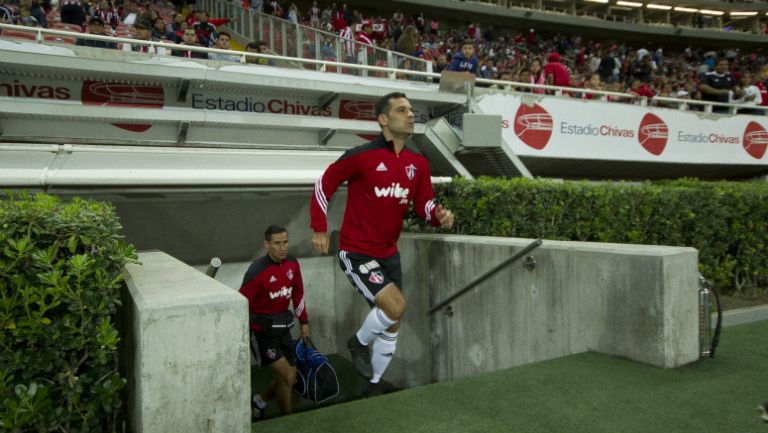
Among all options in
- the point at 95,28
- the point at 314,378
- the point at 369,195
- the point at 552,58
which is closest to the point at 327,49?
the point at 95,28

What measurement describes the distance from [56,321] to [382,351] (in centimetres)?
278

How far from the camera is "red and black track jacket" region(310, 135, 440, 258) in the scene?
436 cm

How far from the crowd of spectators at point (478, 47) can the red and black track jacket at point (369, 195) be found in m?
4.23

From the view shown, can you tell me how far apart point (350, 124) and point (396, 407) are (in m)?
5.39

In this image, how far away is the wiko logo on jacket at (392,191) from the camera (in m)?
4.37

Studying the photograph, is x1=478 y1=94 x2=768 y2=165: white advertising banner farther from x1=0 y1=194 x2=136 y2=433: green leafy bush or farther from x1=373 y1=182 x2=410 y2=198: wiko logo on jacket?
x1=0 y1=194 x2=136 y2=433: green leafy bush

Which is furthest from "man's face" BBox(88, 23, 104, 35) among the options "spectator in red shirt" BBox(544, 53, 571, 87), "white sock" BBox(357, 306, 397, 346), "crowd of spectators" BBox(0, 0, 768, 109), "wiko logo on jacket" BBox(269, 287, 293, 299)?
"spectator in red shirt" BBox(544, 53, 571, 87)

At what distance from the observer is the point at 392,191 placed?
173 inches

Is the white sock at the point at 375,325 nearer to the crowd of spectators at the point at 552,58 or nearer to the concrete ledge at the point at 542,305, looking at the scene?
the concrete ledge at the point at 542,305

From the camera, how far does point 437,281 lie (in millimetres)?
5703

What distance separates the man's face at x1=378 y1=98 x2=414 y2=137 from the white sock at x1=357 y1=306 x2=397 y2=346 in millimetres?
1462

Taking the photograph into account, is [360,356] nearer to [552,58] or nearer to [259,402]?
[259,402]

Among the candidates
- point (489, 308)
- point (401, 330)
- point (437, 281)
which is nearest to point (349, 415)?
point (489, 308)

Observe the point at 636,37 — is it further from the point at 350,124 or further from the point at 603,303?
the point at 603,303
